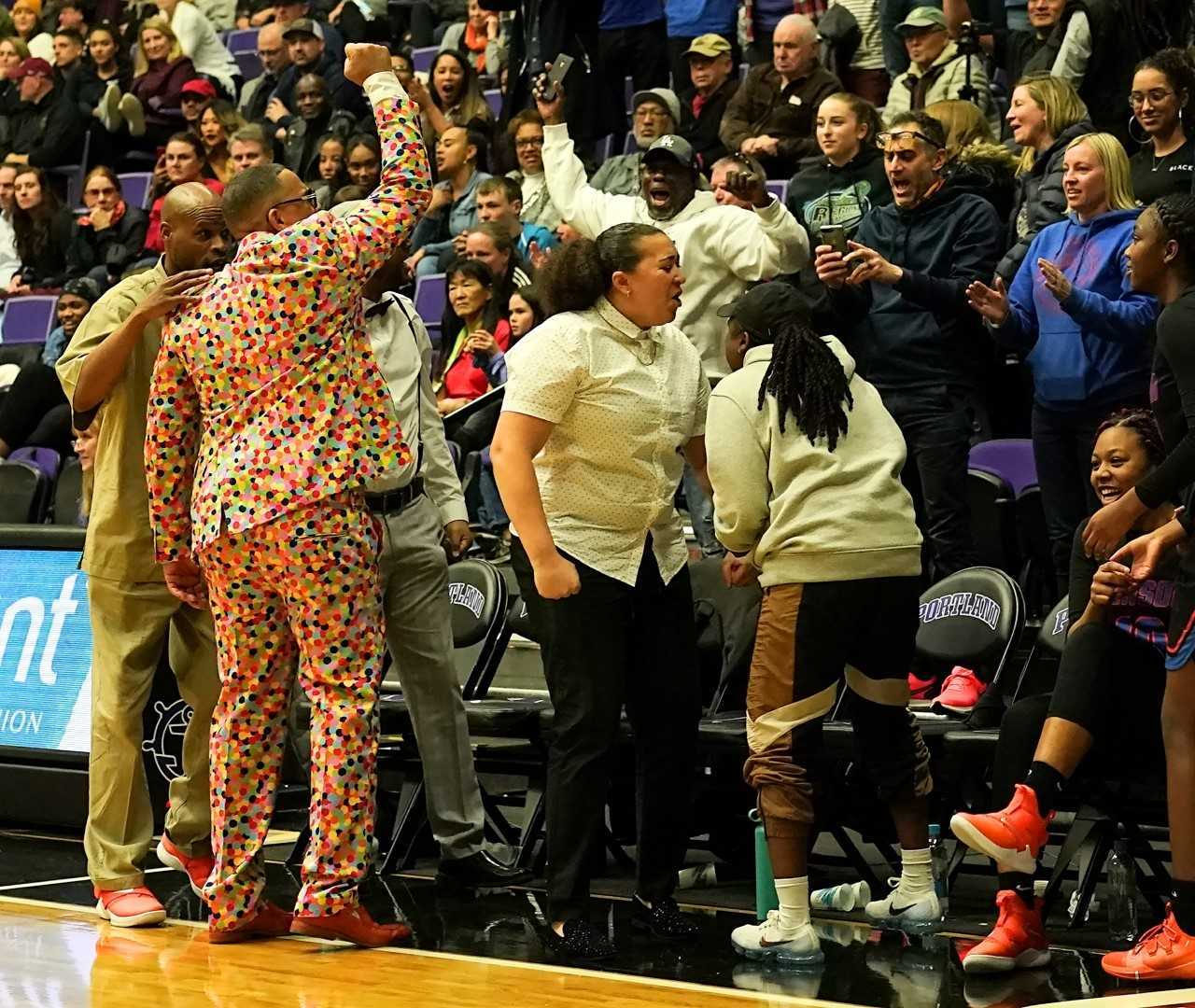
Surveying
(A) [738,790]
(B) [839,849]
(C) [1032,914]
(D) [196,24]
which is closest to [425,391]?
→ (A) [738,790]

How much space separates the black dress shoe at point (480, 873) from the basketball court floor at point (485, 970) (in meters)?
0.18

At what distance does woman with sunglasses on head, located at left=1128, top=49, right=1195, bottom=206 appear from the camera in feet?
21.9

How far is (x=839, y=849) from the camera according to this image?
6.12 metres

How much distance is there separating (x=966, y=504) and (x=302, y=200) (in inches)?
109

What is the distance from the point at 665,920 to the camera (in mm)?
4844

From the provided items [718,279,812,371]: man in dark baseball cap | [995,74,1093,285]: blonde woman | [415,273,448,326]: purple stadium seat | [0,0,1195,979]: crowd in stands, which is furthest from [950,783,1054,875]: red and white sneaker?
[415,273,448,326]: purple stadium seat

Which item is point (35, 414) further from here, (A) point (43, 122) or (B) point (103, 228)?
(A) point (43, 122)

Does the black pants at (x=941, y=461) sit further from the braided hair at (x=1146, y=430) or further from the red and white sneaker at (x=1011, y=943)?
the red and white sneaker at (x=1011, y=943)

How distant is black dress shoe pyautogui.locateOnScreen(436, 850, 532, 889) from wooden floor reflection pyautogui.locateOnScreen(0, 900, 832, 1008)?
2.82 ft

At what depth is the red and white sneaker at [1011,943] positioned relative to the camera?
4371 millimetres

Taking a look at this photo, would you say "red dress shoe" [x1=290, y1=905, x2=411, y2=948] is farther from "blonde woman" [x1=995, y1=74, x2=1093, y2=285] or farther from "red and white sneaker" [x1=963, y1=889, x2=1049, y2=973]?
"blonde woman" [x1=995, y1=74, x2=1093, y2=285]

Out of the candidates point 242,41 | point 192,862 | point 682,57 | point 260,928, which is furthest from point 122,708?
point 242,41

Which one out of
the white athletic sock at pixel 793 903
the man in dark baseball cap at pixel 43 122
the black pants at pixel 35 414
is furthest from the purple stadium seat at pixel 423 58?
the white athletic sock at pixel 793 903

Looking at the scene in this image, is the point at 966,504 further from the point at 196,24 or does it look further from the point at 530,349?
the point at 196,24
